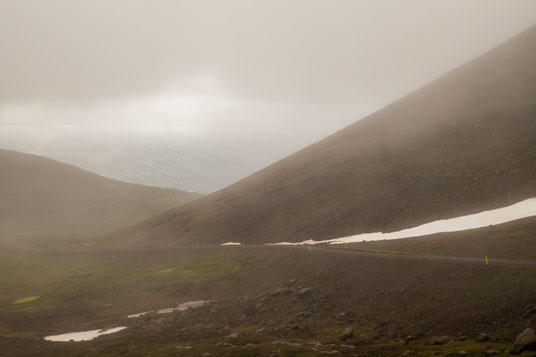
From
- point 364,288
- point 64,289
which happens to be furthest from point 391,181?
point 64,289

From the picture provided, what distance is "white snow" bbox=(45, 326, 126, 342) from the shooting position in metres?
56.6

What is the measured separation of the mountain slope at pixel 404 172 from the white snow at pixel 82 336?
1766 inches

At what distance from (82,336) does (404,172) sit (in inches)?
3032

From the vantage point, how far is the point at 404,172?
107 metres

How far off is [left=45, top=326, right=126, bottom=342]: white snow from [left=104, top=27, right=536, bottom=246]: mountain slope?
44.9 metres

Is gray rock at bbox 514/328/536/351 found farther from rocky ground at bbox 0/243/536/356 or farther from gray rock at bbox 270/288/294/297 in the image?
gray rock at bbox 270/288/294/297

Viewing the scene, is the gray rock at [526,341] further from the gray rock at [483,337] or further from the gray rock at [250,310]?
the gray rock at [250,310]

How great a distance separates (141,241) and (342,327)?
10385 cm

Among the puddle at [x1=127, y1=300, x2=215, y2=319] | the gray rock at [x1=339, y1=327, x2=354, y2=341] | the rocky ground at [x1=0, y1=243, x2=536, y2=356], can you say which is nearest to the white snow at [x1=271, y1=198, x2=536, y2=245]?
the rocky ground at [x1=0, y1=243, x2=536, y2=356]

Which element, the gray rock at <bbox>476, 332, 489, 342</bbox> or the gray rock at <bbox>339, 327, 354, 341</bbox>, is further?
the gray rock at <bbox>339, 327, 354, 341</bbox>

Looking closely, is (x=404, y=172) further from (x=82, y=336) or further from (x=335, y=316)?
(x=82, y=336)

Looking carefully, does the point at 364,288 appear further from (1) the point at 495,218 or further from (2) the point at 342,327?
(1) the point at 495,218

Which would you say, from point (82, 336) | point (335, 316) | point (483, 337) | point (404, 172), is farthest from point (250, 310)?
point (404, 172)

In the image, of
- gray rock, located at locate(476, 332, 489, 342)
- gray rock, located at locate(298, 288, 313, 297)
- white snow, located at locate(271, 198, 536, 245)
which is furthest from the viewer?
white snow, located at locate(271, 198, 536, 245)
